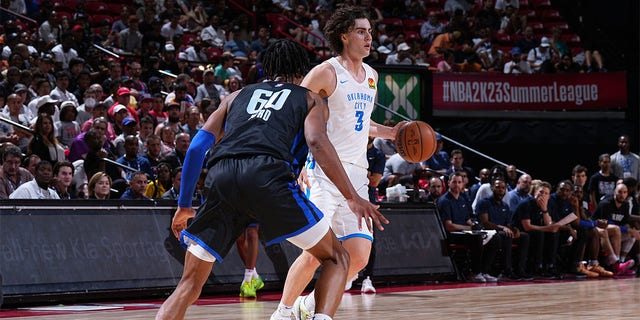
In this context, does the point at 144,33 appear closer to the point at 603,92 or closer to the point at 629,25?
the point at 603,92

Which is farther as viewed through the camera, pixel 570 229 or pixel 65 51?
pixel 65 51

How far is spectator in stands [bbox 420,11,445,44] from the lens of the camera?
74.2ft

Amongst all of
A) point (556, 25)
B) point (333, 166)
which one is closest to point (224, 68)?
point (556, 25)

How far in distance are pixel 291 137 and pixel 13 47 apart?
11.6 m

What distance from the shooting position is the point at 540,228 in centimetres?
1449

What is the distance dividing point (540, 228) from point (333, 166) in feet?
33.0

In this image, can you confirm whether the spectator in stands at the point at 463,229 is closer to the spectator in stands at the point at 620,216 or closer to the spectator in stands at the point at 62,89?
the spectator in stands at the point at 620,216

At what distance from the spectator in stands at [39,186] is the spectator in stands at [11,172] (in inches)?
6.8

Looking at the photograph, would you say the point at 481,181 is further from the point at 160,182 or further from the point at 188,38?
the point at 188,38

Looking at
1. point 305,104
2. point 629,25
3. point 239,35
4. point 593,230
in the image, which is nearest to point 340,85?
point 305,104

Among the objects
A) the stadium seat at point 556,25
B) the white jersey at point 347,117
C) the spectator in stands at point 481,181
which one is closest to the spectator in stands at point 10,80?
the spectator in stands at point 481,181

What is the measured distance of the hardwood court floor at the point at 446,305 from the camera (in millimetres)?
8109

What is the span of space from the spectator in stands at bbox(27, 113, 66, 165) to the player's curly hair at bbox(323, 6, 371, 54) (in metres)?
5.66

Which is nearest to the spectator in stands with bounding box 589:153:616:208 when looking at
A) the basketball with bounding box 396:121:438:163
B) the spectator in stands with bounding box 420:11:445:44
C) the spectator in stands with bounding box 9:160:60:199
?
the spectator in stands with bounding box 420:11:445:44
